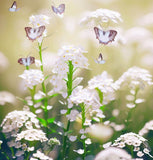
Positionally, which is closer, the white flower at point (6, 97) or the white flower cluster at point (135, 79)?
the white flower cluster at point (135, 79)

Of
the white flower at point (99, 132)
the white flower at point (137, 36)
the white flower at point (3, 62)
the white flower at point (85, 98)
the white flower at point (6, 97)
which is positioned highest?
the white flower at point (137, 36)

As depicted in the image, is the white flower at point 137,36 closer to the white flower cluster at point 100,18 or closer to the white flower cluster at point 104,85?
the white flower cluster at point 100,18

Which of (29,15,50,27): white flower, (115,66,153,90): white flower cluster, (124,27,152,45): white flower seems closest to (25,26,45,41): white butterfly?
(29,15,50,27): white flower

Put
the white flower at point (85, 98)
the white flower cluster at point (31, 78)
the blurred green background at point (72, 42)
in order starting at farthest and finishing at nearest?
the blurred green background at point (72, 42) < the white flower cluster at point (31, 78) < the white flower at point (85, 98)

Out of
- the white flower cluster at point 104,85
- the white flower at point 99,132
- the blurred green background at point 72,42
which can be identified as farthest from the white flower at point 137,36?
the white flower at point 99,132

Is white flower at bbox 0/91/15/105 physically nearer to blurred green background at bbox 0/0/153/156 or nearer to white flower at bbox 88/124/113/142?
blurred green background at bbox 0/0/153/156

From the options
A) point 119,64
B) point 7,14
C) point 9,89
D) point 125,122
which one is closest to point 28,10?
point 7,14

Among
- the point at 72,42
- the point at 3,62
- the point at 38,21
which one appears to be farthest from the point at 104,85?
the point at 3,62

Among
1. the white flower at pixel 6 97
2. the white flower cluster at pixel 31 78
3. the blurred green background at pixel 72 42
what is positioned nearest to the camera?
the white flower cluster at pixel 31 78

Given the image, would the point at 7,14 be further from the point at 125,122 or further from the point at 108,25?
the point at 125,122
